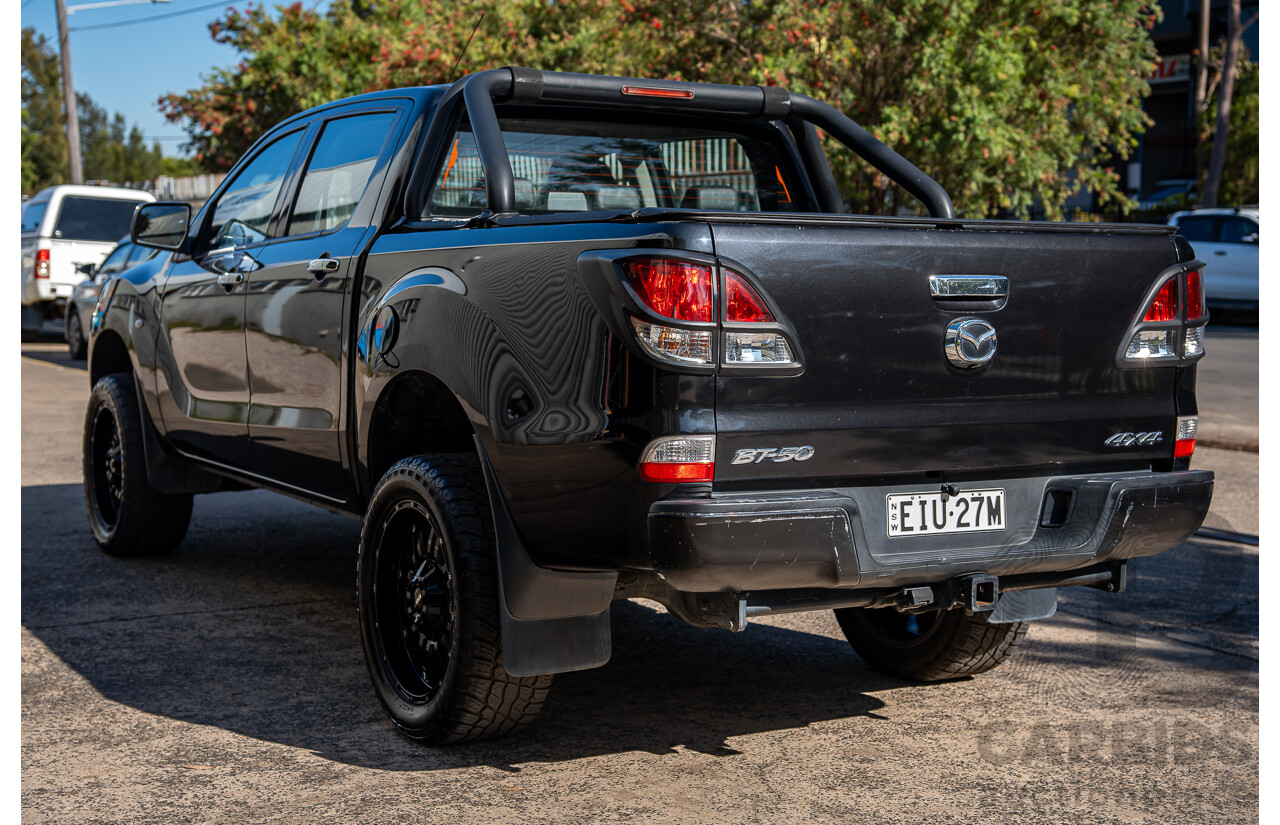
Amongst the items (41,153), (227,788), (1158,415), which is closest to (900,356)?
(1158,415)

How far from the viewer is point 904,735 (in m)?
4.11

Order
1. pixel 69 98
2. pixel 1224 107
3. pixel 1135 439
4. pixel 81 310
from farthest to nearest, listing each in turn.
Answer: pixel 69 98, pixel 1224 107, pixel 81 310, pixel 1135 439

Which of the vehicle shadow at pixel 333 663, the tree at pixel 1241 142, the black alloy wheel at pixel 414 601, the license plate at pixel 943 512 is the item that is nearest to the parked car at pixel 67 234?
the vehicle shadow at pixel 333 663

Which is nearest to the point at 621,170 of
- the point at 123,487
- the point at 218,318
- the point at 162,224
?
the point at 218,318

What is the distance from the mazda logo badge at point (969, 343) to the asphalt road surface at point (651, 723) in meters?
1.15

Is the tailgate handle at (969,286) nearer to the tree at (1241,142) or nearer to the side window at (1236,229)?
the side window at (1236,229)

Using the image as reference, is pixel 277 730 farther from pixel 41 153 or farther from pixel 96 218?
pixel 41 153

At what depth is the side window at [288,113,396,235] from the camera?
4.75 metres

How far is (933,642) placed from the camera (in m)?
4.59

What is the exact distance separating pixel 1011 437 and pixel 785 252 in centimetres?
82

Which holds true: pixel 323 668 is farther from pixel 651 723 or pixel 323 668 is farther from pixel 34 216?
pixel 34 216

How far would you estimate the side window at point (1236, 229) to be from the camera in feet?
72.2

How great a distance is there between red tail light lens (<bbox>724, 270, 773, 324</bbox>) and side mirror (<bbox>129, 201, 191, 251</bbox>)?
3.51 meters

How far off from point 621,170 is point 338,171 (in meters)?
1.04
